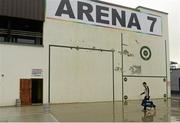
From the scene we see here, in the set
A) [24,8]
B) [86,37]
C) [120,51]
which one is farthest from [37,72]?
[120,51]

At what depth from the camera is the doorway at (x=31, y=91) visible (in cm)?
2517

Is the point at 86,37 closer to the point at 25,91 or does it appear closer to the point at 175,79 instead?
the point at 25,91

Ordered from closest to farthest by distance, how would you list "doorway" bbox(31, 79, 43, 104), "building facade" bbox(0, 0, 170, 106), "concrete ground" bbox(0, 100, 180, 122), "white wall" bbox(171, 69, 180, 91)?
"concrete ground" bbox(0, 100, 180, 122) → "building facade" bbox(0, 0, 170, 106) → "doorway" bbox(31, 79, 43, 104) → "white wall" bbox(171, 69, 180, 91)

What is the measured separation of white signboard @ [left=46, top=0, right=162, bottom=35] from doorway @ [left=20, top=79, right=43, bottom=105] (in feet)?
19.2

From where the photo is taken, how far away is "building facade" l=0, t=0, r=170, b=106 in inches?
992

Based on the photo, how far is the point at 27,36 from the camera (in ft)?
86.7

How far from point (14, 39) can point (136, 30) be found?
13612mm

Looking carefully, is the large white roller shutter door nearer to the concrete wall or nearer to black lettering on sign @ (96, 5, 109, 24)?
the concrete wall

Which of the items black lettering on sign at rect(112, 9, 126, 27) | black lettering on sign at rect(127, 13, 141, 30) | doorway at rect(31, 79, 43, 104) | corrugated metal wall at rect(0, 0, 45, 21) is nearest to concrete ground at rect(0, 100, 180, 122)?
doorway at rect(31, 79, 43, 104)

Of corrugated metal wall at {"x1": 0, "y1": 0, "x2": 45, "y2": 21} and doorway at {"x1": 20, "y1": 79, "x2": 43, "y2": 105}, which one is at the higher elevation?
corrugated metal wall at {"x1": 0, "y1": 0, "x2": 45, "y2": 21}

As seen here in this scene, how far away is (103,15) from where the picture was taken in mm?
31141

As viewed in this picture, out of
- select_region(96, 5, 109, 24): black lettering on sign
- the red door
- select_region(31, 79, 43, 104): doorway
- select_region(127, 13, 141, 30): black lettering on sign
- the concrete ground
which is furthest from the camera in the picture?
select_region(127, 13, 141, 30): black lettering on sign

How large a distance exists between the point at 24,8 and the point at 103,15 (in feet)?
28.4

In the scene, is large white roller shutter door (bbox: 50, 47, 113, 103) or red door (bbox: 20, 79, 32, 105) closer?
red door (bbox: 20, 79, 32, 105)
